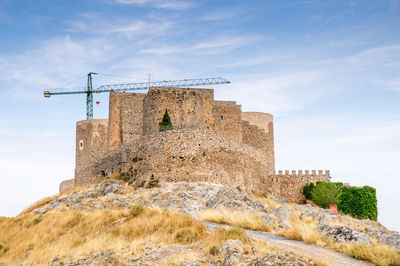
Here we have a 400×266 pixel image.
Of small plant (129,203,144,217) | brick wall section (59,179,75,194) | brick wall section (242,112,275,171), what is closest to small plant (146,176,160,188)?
small plant (129,203,144,217)

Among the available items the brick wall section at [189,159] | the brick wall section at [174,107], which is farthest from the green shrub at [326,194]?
the brick wall section at [174,107]

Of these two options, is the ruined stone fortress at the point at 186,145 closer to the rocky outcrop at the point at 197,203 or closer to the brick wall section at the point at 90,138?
the brick wall section at the point at 90,138

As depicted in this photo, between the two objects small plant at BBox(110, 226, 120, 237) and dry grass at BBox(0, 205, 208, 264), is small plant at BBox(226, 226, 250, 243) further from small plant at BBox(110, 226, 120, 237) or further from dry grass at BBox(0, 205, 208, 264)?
small plant at BBox(110, 226, 120, 237)

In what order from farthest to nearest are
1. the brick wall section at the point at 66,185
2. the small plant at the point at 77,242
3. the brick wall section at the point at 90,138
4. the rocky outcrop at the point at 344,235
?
the brick wall section at the point at 66,185
the brick wall section at the point at 90,138
the small plant at the point at 77,242
the rocky outcrop at the point at 344,235

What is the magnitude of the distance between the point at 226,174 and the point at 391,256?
19376 mm

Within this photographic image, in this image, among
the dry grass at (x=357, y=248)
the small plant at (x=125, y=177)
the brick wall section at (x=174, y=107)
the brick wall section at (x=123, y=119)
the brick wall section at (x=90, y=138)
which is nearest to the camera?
the dry grass at (x=357, y=248)

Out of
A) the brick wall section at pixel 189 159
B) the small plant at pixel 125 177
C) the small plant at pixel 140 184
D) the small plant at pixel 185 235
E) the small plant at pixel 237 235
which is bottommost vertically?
the small plant at pixel 185 235

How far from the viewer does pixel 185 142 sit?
102ft

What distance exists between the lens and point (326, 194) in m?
42.5

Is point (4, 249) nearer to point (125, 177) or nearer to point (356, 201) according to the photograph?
point (125, 177)

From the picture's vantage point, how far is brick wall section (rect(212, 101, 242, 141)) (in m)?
43.0

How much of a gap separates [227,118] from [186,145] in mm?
13156

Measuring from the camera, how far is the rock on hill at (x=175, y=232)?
1359 cm

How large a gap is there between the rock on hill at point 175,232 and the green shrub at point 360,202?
18255mm
